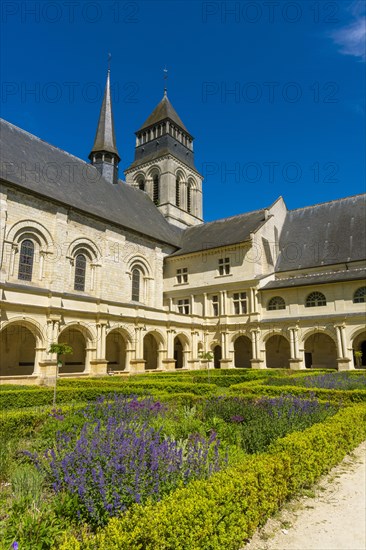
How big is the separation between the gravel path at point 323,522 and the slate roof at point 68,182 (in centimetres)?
2056

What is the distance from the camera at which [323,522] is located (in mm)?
4543

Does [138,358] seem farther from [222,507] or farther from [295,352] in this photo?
[222,507]

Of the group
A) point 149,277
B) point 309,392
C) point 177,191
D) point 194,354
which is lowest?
point 309,392

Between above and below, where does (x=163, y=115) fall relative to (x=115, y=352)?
above

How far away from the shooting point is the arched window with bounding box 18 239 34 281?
21.2 m

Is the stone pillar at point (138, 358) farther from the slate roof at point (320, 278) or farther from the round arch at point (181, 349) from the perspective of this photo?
the slate roof at point (320, 278)

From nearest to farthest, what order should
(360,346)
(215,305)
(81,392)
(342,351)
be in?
A: (81,392) < (342,351) < (360,346) < (215,305)

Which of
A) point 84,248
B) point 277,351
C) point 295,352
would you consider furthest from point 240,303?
point 84,248

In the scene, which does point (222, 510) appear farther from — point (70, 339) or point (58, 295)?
point (70, 339)

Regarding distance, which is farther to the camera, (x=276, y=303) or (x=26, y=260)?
(x=276, y=303)

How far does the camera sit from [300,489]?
216 inches

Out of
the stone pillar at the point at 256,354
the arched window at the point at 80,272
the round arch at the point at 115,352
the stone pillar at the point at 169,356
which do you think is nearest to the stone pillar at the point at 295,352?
the stone pillar at the point at 256,354

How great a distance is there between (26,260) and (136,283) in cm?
929

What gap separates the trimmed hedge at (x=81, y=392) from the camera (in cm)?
1177
